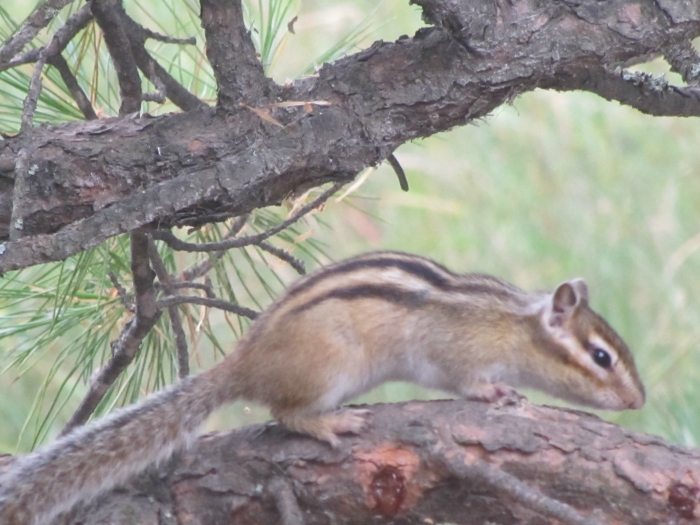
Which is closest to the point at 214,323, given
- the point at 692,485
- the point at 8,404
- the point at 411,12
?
the point at 8,404

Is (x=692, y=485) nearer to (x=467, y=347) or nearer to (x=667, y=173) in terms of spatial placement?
(x=467, y=347)

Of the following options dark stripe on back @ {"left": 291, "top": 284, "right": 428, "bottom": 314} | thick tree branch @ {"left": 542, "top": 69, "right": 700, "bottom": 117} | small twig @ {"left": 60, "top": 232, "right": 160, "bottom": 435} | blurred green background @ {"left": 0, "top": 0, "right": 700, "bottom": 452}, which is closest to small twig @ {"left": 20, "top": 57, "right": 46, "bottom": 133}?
small twig @ {"left": 60, "top": 232, "right": 160, "bottom": 435}

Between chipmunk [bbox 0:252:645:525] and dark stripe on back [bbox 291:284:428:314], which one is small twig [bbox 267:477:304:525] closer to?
chipmunk [bbox 0:252:645:525]

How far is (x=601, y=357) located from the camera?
7.98 ft

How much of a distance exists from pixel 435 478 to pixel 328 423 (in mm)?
247

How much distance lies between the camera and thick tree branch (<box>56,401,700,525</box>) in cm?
177

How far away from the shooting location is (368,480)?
1806mm

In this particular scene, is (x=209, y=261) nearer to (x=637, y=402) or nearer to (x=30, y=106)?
(x=30, y=106)

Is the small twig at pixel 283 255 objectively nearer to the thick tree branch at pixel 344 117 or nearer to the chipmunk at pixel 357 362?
the chipmunk at pixel 357 362

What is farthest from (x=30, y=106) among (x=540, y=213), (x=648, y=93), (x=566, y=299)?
(x=540, y=213)

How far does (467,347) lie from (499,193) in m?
2.14

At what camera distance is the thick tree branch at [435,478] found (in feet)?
5.80

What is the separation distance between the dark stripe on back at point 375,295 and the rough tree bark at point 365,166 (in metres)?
0.35

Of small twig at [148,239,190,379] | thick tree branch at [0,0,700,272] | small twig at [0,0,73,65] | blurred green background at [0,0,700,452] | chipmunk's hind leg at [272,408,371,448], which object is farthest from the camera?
blurred green background at [0,0,700,452]
